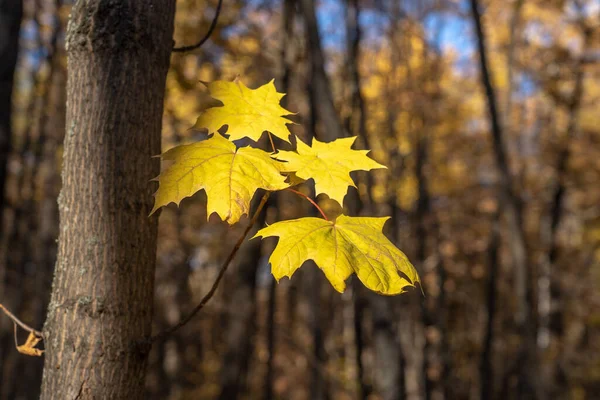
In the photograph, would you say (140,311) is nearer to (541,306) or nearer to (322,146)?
(322,146)

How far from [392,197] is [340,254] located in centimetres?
574

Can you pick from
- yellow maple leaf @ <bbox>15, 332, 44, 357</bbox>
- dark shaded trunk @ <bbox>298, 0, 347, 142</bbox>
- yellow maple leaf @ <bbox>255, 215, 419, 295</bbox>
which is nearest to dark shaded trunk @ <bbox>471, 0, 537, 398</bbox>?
dark shaded trunk @ <bbox>298, 0, 347, 142</bbox>

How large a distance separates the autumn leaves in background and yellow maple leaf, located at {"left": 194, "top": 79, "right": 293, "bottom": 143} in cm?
3

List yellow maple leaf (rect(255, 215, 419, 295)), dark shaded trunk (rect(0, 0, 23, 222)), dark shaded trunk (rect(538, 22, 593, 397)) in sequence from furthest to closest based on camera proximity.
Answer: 1. dark shaded trunk (rect(538, 22, 593, 397))
2. dark shaded trunk (rect(0, 0, 23, 222))
3. yellow maple leaf (rect(255, 215, 419, 295))

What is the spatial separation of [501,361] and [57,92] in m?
10.9

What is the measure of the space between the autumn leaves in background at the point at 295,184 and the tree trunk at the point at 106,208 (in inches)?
5.5

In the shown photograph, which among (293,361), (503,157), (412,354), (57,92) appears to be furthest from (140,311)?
(293,361)

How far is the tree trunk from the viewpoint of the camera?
1192mm

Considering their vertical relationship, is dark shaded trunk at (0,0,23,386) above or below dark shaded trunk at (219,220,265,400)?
above

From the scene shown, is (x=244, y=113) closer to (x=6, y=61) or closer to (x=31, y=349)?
(x=31, y=349)

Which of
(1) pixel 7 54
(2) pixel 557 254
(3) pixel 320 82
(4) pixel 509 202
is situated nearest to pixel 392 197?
(4) pixel 509 202

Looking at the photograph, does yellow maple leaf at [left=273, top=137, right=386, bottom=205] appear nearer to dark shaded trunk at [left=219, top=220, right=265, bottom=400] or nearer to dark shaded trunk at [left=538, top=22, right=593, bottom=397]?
dark shaded trunk at [left=219, top=220, right=265, bottom=400]

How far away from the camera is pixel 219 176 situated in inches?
45.8

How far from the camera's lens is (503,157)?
467 cm
